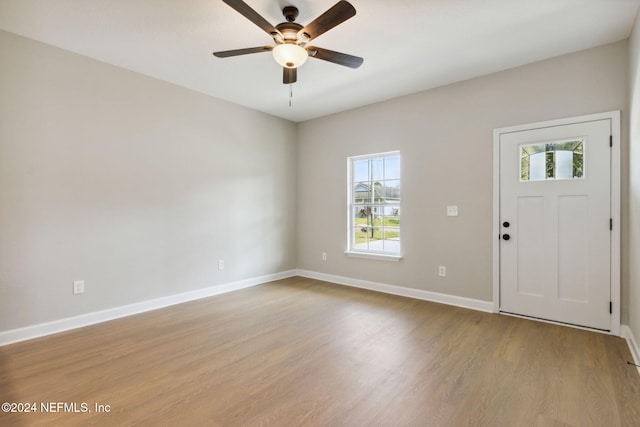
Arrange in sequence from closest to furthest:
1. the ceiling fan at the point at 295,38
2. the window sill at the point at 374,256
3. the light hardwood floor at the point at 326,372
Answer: the light hardwood floor at the point at 326,372, the ceiling fan at the point at 295,38, the window sill at the point at 374,256

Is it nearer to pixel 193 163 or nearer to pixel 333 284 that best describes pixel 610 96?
pixel 333 284

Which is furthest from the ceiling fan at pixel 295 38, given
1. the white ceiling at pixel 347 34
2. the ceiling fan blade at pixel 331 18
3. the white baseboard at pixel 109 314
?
the white baseboard at pixel 109 314

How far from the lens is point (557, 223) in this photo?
3.09m

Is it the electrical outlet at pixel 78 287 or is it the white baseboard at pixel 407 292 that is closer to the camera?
the electrical outlet at pixel 78 287

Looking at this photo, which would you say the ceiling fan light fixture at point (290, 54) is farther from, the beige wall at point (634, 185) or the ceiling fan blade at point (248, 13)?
the beige wall at point (634, 185)

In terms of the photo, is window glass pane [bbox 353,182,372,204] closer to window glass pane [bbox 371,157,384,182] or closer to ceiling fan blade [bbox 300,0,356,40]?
window glass pane [bbox 371,157,384,182]

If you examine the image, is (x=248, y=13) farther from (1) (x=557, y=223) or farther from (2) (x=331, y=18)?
(1) (x=557, y=223)

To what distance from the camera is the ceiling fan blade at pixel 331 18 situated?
188cm

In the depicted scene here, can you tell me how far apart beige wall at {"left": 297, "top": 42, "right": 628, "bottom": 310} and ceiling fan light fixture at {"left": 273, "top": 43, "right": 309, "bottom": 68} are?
2210 mm

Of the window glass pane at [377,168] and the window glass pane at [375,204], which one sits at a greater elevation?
the window glass pane at [377,168]

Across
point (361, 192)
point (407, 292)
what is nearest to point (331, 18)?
point (361, 192)

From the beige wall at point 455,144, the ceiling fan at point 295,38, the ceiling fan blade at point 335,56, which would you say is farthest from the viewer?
the beige wall at point 455,144

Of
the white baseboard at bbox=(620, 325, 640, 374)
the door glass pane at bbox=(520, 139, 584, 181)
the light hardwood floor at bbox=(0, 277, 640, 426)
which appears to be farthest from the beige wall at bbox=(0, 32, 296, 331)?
the white baseboard at bbox=(620, 325, 640, 374)

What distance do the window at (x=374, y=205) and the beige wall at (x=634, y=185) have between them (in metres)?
2.29
